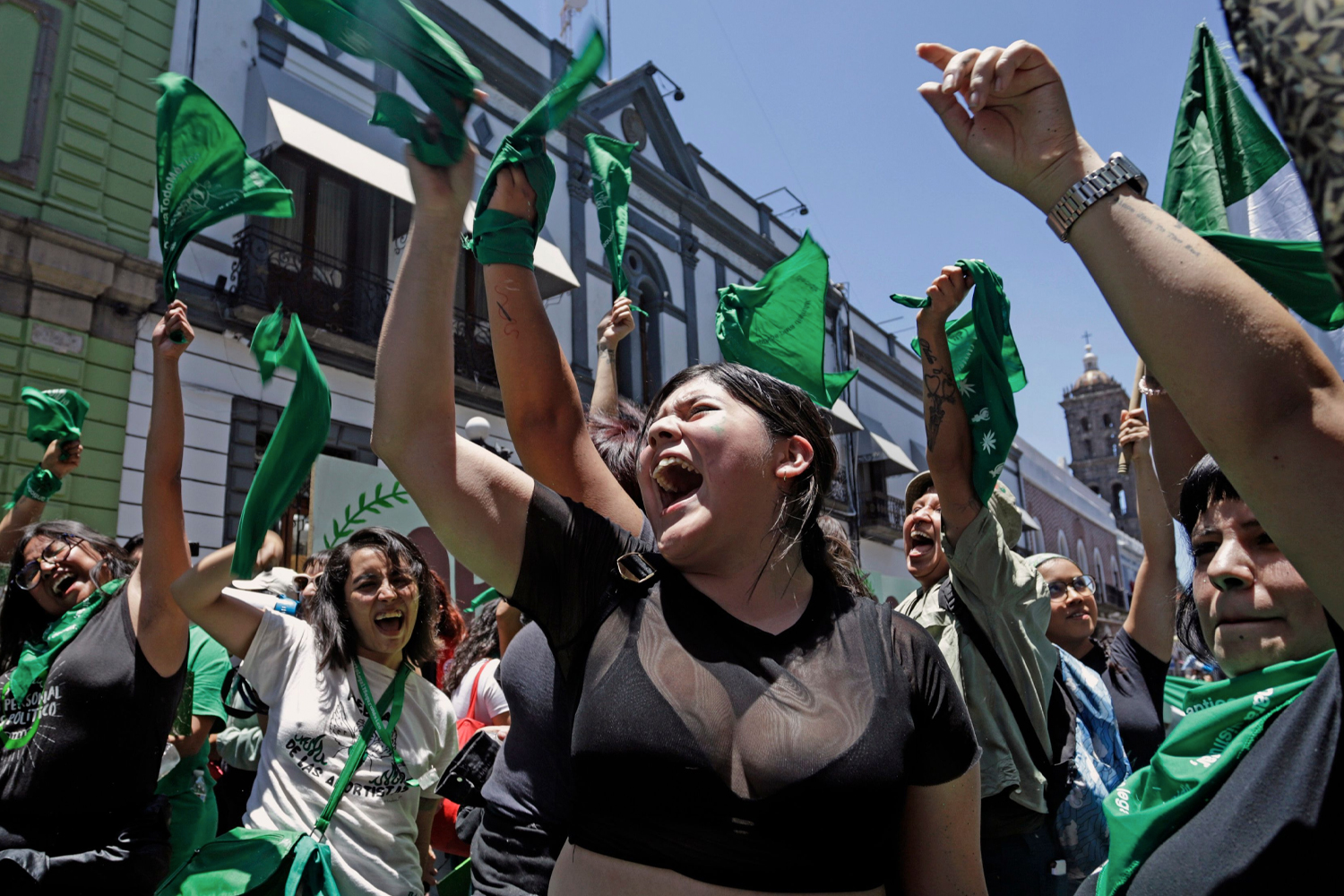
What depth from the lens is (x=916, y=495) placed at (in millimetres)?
3010

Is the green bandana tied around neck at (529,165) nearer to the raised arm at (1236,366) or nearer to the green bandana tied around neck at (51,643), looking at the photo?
the raised arm at (1236,366)

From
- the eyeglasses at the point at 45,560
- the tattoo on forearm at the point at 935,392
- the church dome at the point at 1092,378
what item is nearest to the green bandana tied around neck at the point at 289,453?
the tattoo on forearm at the point at 935,392

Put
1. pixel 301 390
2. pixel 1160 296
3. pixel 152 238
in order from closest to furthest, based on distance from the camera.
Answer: pixel 1160 296 → pixel 301 390 → pixel 152 238

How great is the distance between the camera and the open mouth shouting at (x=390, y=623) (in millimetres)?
3168

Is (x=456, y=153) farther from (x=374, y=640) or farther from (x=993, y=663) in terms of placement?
(x=374, y=640)

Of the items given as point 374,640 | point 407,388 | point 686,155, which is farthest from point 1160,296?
point 686,155

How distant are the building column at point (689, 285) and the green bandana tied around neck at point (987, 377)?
1375 cm

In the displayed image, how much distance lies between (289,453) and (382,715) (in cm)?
137

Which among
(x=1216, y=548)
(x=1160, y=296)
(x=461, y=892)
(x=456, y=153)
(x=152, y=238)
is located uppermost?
(x=152, y=238)

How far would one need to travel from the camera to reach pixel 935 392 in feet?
7.09

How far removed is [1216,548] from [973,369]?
0.92 m

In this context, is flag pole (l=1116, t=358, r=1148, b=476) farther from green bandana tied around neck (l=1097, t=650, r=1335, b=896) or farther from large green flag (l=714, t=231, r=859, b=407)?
green bandana tied around neck (l=1097, t=650, r=1335, b=896)

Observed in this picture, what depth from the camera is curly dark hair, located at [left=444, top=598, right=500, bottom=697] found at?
4152mm

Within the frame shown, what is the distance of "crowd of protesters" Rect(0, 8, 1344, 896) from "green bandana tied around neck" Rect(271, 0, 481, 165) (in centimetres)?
5
